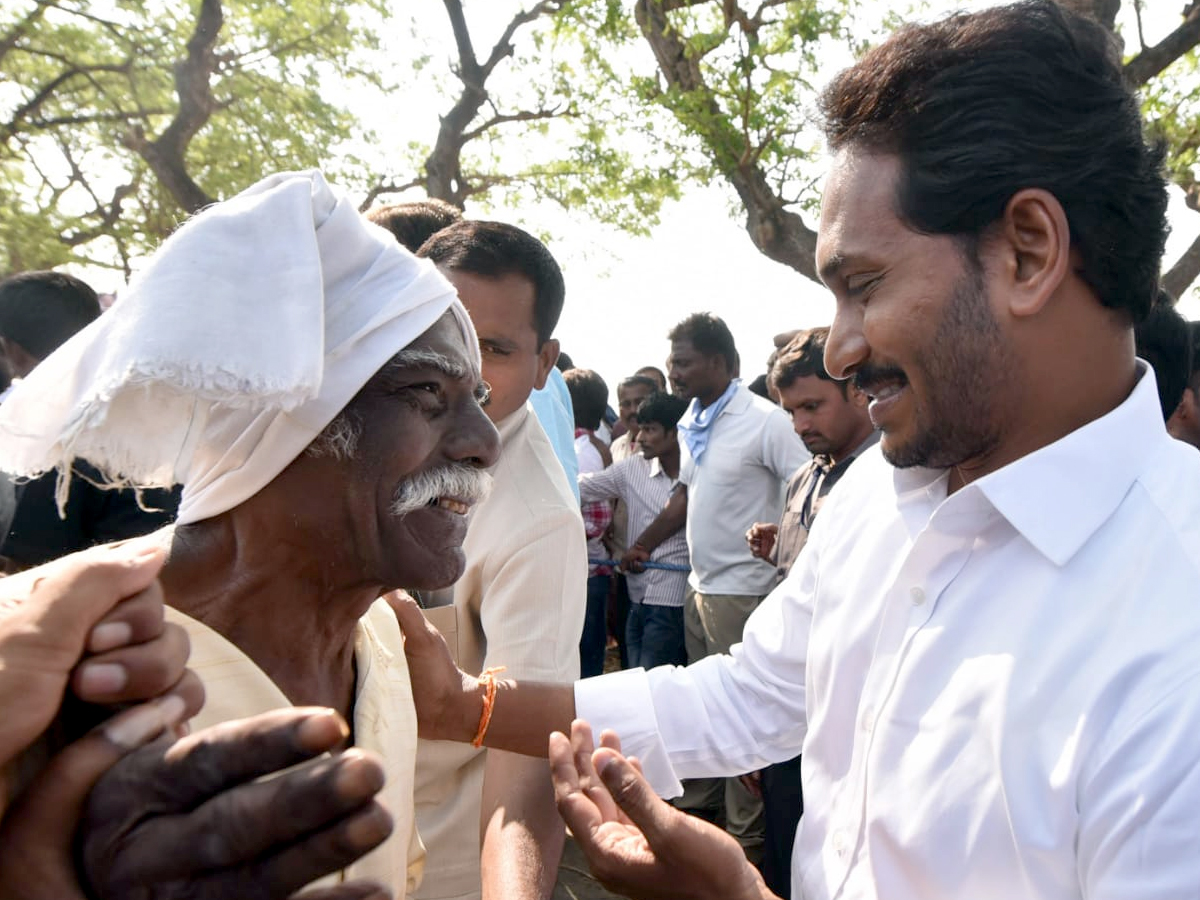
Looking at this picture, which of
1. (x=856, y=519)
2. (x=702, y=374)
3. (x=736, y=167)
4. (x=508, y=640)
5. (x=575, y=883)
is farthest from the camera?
(x=736, y=167)

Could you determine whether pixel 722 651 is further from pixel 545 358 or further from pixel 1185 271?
pixel 1185 271

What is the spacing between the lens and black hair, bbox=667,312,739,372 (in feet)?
20.8

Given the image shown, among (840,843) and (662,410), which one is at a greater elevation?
(662,410)

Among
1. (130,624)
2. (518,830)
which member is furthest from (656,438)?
(130,624)

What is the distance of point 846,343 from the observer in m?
1.90

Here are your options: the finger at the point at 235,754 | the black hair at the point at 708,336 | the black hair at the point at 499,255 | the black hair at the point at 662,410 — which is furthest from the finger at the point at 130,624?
the black hair at the point at 662,410

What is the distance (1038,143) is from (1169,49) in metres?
8.34

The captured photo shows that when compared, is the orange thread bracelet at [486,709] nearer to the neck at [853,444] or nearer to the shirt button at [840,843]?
the shirt button at [840,843]

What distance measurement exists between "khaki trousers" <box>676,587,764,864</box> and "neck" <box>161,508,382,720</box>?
3.63m

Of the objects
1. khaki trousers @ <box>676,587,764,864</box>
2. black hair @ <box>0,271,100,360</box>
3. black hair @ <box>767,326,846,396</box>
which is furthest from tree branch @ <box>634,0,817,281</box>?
black hair @ <box>0,271,100,360</box>

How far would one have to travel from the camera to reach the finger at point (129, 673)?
0.91 m

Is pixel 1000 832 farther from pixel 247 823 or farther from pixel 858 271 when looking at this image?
pixel 247 823

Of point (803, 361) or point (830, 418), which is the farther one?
point (803, 361)

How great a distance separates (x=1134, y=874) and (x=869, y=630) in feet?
1.98
